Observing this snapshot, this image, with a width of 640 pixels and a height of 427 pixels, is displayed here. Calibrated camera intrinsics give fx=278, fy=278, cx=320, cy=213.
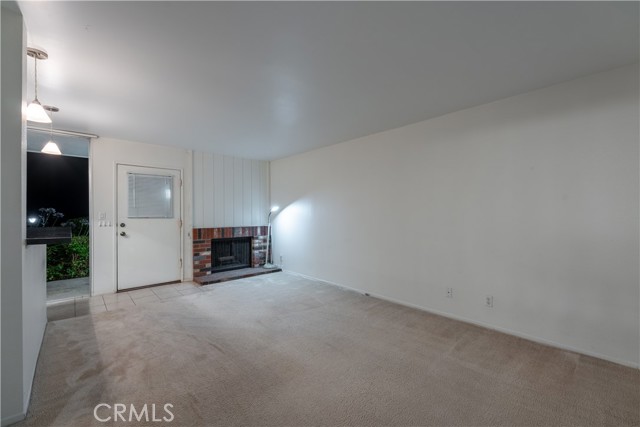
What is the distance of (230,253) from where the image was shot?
5797 mm

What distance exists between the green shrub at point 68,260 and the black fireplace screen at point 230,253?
238 cm

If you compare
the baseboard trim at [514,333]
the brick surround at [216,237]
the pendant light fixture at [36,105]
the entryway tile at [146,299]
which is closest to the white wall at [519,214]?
the baseboard trim at [514,333]

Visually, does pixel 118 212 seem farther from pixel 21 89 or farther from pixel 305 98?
pixel 305 98

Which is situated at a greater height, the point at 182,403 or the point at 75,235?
the point at 75,235

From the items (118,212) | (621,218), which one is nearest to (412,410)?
(621,218)

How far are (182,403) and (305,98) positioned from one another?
2720 millimetres

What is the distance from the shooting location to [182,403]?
5.87ft

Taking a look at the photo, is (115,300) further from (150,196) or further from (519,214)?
(519,214)

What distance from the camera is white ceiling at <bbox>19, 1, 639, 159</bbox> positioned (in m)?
1.64

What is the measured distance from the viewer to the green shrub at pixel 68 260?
5.06m

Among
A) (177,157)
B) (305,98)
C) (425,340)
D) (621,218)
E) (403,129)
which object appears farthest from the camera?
(177,157)

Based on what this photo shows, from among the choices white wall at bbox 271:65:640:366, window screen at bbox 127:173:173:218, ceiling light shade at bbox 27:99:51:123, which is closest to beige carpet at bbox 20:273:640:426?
white wall at bbox 271:65:640:366

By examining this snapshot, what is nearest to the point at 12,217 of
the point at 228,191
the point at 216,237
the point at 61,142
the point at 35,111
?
the point at 35,111

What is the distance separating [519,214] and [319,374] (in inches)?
94.7
